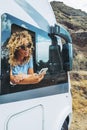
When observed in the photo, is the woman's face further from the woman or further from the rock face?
the rock face

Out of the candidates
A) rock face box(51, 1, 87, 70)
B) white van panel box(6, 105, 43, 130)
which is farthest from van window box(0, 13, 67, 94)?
rock face box(51, 1, 87, 70)

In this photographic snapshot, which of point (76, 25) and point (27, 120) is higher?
point (76, 25)

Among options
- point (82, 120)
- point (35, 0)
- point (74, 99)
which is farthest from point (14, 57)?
point (74, 99)

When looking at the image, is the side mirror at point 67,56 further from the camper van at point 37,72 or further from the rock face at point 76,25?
the rock face at point 76,25

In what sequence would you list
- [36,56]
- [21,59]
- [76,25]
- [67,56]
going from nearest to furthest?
[21,59] < [36,56] < [67,56] < [76,25]

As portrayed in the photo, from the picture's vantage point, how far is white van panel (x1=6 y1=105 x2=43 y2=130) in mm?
4805

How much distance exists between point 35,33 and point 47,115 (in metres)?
1.13

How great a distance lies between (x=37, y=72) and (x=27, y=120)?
2.34 ft

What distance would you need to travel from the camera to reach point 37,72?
5629mm

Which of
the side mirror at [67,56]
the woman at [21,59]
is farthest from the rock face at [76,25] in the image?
the woman at [21,59]

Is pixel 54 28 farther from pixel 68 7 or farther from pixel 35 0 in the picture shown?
pixel 68 7

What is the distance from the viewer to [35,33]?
5.60 metres

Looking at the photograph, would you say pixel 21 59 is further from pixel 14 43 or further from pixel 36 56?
pixel 36 56

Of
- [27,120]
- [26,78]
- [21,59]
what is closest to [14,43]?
[21,59]
